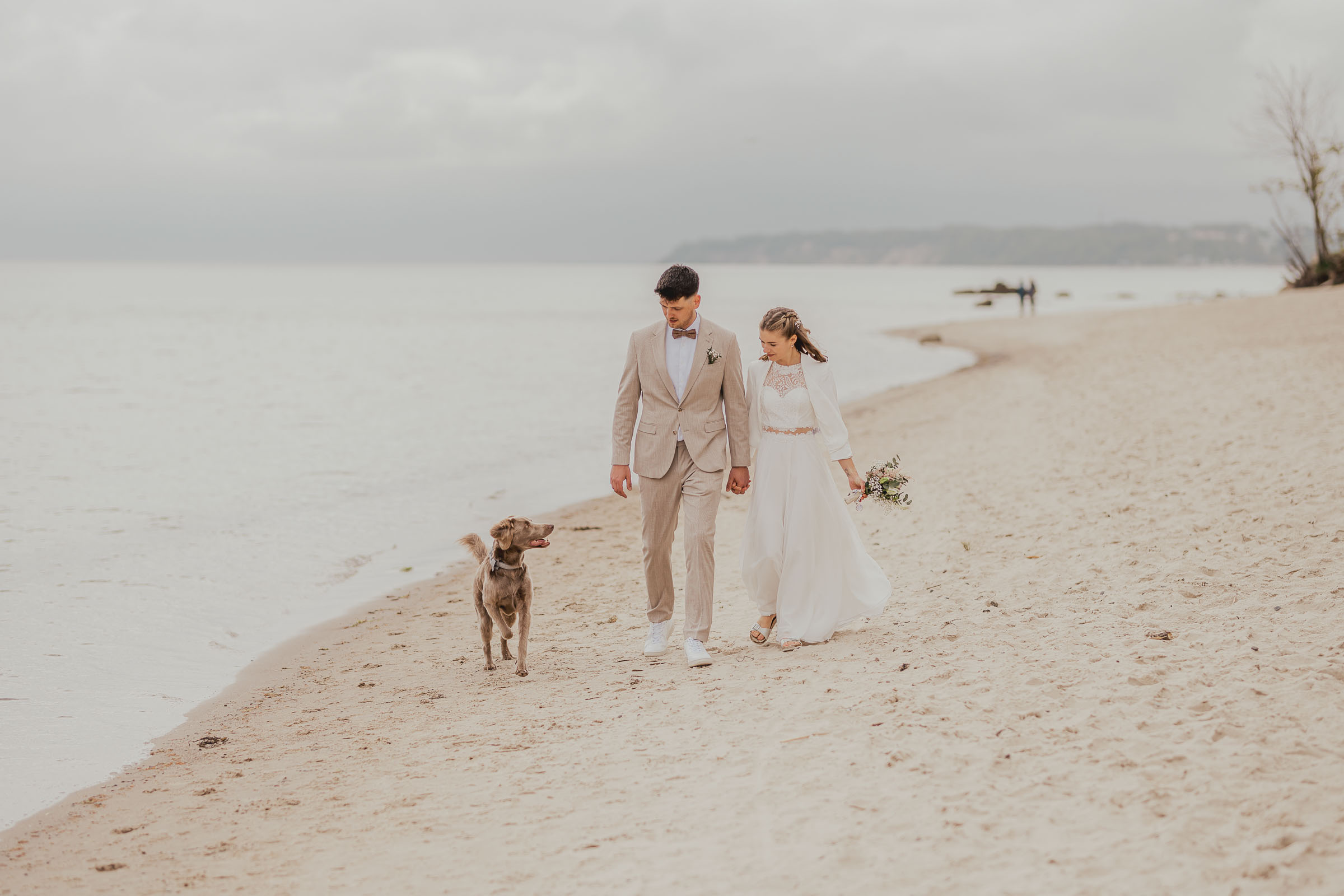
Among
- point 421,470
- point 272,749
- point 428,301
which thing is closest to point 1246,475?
point 272,749

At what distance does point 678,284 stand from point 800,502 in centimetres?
149

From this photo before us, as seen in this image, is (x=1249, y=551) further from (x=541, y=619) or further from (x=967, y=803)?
(x=541, y=619)

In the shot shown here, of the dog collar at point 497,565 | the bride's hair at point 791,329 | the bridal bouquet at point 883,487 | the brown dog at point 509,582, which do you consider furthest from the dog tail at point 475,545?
the bridal bouquet at point 883,487

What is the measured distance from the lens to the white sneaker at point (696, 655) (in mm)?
5863

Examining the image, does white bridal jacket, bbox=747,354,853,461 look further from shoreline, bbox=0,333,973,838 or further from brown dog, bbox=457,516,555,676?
shoreline, bbox=0,333,973,838

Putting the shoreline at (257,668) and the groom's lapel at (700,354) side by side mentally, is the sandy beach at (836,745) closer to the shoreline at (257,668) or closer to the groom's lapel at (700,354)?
the shoreline at (257,668)

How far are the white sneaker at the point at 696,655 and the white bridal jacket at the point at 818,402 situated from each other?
1.19 metres

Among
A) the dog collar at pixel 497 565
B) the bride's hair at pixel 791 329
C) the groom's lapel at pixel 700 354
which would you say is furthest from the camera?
the dog collar at pixel 497 565

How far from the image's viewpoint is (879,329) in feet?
184

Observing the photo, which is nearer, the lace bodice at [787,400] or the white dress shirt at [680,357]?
the white dress shirt at [680,357]

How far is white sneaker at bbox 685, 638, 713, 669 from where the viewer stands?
586 centimetres

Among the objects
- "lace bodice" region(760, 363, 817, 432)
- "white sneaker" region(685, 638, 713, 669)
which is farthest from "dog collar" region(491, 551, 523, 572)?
"lace bodice" region(760, 363, 817, 432)

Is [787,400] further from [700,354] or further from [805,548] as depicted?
[805,548]

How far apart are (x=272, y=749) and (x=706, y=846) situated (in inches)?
112
